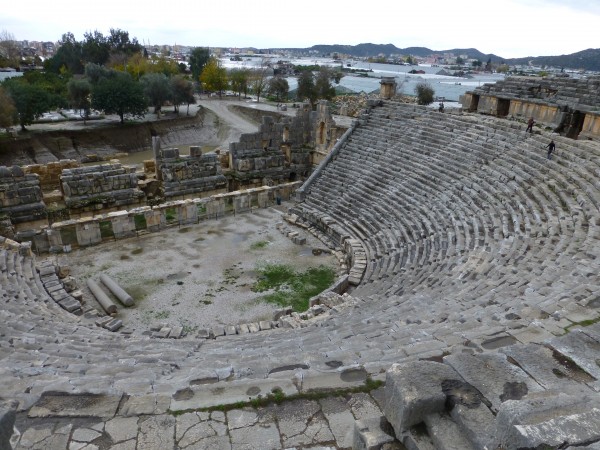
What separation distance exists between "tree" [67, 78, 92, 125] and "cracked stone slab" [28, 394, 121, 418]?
122 feet

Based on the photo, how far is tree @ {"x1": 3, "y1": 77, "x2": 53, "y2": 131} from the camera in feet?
96.5

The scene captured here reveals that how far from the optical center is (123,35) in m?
67.4

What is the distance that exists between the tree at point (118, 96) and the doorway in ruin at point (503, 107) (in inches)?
1120

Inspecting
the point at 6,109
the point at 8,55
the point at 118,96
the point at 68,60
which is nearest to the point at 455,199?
the point at 6,109

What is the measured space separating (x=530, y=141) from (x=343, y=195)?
22.9ft

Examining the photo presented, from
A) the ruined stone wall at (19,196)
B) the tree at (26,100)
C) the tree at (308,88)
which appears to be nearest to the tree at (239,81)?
the tree at (308,88)

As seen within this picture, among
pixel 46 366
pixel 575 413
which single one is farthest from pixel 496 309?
pixel 46 366

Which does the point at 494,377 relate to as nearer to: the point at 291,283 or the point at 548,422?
the point at 548,422

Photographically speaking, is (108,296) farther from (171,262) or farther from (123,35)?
(123,35)

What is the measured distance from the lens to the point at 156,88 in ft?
132

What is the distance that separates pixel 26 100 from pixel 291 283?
27.8 metres

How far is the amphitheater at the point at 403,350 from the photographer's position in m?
3.33

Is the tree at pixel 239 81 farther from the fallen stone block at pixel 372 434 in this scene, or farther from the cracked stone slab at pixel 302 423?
the fallen stone block at pixel 372 434

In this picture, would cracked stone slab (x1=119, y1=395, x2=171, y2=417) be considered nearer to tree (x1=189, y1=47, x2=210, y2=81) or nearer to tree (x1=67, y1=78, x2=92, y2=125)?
tree (x1=67, y1=78, x2=92, y2=125)
